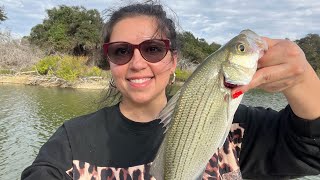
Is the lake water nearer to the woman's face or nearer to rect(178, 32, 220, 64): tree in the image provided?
the woman's face

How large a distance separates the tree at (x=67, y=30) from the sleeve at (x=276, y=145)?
39159mm

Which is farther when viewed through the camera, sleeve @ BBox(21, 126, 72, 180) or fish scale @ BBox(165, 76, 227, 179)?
sleeve @ BBox(21, 126, 72, 180)

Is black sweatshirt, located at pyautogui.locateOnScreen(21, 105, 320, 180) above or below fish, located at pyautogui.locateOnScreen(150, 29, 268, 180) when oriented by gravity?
below

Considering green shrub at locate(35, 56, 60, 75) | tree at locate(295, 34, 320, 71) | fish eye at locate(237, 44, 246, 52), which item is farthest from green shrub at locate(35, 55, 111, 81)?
fish eye at locate(237, 44, 246, 52)

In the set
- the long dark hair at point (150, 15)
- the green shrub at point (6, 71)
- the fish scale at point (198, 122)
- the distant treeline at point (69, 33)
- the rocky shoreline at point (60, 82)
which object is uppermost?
Result: the distant treeline at point (69, 33)

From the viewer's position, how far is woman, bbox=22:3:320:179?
2322 mm

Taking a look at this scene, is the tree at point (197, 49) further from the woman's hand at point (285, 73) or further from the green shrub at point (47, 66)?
the woman's hand at point (285, 73)

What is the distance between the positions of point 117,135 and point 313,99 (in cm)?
125

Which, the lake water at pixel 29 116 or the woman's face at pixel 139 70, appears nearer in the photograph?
the woman's face at pixel 139 70

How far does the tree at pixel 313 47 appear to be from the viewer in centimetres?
4531

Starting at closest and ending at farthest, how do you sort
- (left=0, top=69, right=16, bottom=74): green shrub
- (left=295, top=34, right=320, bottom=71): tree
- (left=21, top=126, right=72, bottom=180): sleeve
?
(left=21, top=126, right=72, bottom=180): sleeve → (left=0, top=69, right=16, bottom=74): green shrub → (left=295, top=34, right=320, bottom=71): tree

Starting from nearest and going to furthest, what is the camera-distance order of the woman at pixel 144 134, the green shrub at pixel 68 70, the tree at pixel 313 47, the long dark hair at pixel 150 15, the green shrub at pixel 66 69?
the woman at pixel 144 134, the long dark hair at pixel 150 15, the green shrub at pixel 68 70, the green shrub at pixel 66 69, the tree at pixel 313 47

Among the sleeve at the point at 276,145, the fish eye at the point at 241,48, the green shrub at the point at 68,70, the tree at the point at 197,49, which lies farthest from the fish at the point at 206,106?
the tree at the point at 197,49

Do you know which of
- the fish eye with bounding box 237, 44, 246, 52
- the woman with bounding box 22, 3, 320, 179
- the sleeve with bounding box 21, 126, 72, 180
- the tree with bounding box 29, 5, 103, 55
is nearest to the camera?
the fish eye with bounding box 237, 44, 246, 52
